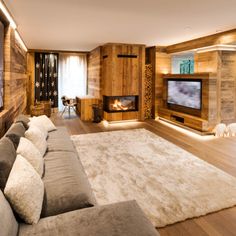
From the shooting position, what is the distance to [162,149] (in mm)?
4367

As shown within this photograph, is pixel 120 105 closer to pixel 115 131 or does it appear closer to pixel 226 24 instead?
pixel 115 131

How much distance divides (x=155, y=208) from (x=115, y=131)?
3.51 meters

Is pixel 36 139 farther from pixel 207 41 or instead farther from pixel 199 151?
pixel 207 41

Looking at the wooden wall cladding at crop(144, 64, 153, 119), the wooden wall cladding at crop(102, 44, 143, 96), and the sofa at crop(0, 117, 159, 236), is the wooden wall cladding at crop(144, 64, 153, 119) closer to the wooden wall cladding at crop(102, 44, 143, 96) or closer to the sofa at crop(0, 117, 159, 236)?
the wooden wall cladding at crop(102, 44, 143, 96)

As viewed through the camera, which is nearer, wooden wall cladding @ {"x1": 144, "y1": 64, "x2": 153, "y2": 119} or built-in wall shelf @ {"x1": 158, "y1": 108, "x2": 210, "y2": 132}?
built-in wall shelf @ {"x1": 158, "y1": 108, "x2": 210, "y2": 132}

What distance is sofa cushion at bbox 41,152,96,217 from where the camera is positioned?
5.55 ft

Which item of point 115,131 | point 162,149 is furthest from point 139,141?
point 115,131

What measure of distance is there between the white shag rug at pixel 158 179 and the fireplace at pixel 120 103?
231 cm

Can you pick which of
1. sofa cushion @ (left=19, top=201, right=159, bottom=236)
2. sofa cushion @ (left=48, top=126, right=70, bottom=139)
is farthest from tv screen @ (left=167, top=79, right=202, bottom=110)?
sofa cushion @ (left=19, top=201, right=159, bottom=236)

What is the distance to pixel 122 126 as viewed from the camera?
647cm

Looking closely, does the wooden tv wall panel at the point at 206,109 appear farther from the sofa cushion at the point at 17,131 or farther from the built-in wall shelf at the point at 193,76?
the sofa cushion at the point at 17,131

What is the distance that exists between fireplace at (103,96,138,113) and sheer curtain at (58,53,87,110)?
2.54m

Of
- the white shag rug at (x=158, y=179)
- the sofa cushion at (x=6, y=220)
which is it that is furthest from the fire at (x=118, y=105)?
the sofa cushion at (x=6, y=220)

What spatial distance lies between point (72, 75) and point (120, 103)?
2994 millimetres
